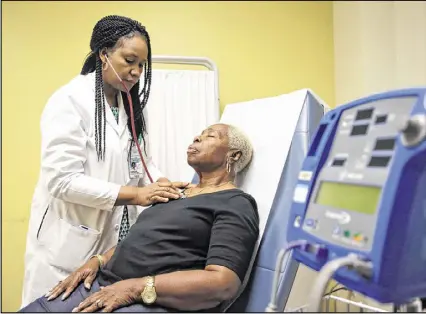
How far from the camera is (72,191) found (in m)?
1.39

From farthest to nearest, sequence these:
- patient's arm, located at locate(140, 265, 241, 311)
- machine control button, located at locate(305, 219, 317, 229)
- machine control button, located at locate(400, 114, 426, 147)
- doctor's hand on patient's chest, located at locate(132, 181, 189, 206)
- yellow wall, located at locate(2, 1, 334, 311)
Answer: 1. yellow wall, located at locate(2, 1, 334, 311)
2. doctor's hand on patient's chest, located at locate(132, 181, 189, 206)
3. patient's arm, located at locate(140, 265, 241, 311)
4. machine control button, located at locate(305, 219, 317, 229)
5. machine control button, located at locate(400, 114, 426, 147)

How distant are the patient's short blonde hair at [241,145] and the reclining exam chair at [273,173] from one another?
27 mm

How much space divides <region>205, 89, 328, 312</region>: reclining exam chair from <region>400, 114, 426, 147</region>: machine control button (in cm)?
61

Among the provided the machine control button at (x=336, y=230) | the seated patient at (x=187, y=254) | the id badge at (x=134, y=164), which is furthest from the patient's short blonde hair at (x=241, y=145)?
the machine control button at (x=336, y=230)

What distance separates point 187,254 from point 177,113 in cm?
108

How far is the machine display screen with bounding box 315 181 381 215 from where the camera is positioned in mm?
768

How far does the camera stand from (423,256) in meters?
0.79

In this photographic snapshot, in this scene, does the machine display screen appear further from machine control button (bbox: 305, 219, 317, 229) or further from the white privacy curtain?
the white privacy curtain

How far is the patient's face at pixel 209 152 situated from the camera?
1526mm

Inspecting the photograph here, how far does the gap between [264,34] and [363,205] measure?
201 cm

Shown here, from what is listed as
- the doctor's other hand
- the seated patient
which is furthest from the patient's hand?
the doctor's other hand

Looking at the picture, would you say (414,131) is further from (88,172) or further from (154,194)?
(88,172)

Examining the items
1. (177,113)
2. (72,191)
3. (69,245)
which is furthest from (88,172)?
(177,113)

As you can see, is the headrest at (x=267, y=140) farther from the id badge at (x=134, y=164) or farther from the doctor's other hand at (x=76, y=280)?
the doctor's other hand at (x=76, y=280)
